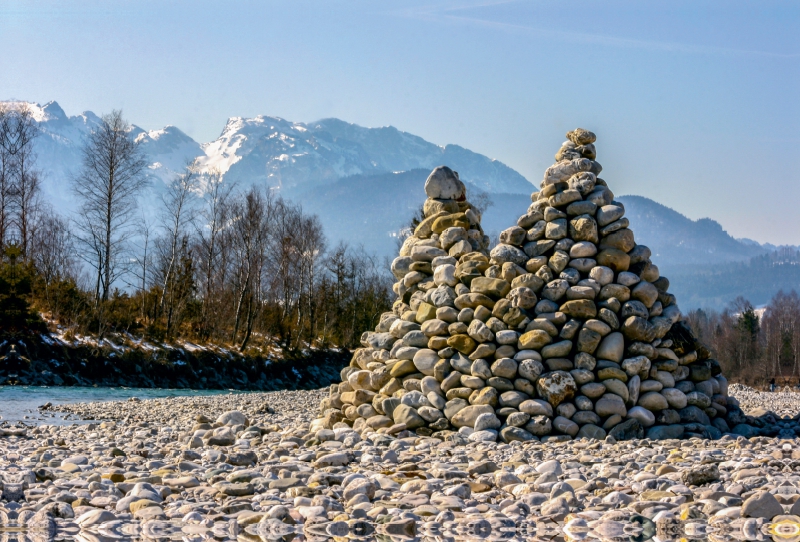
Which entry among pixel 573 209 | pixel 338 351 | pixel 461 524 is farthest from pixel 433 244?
pixel 338 351

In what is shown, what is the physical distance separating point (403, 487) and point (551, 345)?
12.9 ft

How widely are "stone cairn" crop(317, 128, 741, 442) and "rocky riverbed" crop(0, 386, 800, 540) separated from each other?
0.62m

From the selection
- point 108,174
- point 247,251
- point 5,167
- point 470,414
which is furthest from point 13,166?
point 470,414

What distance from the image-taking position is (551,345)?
8.78 m

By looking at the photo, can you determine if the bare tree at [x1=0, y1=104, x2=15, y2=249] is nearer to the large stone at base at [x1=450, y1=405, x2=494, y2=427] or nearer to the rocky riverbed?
the rocky riverbed

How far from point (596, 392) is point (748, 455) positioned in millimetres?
2236

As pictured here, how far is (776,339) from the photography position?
217ft

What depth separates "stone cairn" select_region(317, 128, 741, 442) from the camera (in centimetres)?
855

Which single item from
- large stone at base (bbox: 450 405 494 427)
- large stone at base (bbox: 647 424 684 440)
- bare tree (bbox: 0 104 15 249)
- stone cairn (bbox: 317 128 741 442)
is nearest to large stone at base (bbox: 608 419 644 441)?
stone cairn (bbox: 317 128 741 442)

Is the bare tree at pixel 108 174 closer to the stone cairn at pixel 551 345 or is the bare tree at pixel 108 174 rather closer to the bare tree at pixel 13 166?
the bare tree at pixel 13 166

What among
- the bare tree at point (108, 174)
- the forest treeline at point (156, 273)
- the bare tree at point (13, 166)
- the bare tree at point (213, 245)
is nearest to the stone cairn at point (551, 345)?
the forest treeline at point (156, 273)

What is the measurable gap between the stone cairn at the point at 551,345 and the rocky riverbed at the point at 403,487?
0.62 metres

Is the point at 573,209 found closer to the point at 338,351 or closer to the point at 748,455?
the point at 748,455

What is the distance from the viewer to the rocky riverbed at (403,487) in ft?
14.5
